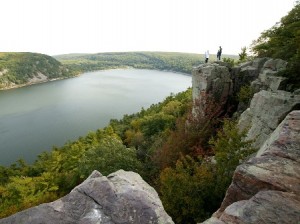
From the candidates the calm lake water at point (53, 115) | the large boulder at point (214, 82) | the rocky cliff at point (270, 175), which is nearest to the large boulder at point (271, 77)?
the large boulder at point (214, 82)

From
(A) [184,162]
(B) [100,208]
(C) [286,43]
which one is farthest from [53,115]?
(B) [100,208]

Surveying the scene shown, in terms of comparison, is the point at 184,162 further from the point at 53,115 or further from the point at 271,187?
the point at 53,115

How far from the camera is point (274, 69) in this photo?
1892cm

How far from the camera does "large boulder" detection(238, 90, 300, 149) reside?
12047 millimetres

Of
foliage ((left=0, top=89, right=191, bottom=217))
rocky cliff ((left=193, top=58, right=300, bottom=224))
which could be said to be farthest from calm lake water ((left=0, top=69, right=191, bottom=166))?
rocky cliff ((left=193, top=58, right=300, bottom=224))

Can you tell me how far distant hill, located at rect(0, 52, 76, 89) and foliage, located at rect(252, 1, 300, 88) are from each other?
140855 millimetres

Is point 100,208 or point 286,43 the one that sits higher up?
point 286,43

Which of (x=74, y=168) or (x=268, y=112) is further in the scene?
(x=74, y=168)

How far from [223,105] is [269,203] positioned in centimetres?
1515

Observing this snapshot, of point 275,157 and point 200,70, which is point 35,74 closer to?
point 200,70

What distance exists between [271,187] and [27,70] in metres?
180

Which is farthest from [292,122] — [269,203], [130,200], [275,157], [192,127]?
[192,127]

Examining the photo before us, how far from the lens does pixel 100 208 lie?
639cm

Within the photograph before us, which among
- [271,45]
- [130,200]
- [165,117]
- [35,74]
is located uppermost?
[271,45]
